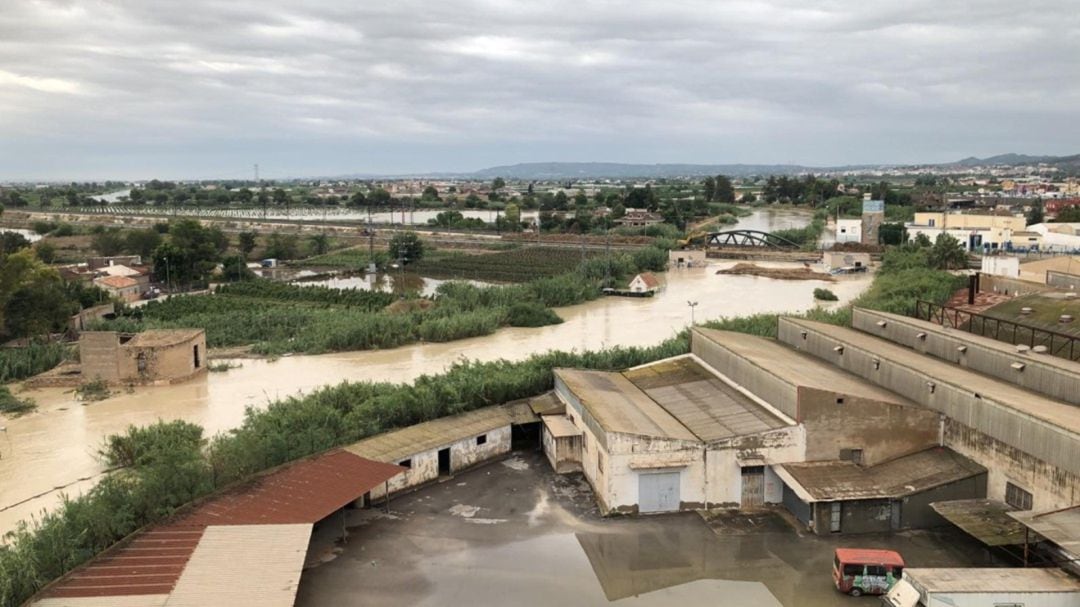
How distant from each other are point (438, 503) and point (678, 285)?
25938 mm

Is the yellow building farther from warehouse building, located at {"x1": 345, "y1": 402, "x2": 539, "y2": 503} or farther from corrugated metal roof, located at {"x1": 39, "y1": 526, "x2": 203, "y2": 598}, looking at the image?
corrugated metal roof, located at {"x1": 39, "y1": 526, "x2": 203, "y2": 598}

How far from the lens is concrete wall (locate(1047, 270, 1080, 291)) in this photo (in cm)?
2119

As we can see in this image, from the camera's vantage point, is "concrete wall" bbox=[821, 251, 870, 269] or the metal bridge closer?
"concrete wall" bbox=[821, 251, 870, 269]

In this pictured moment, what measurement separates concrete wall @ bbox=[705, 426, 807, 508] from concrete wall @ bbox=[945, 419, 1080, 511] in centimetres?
195

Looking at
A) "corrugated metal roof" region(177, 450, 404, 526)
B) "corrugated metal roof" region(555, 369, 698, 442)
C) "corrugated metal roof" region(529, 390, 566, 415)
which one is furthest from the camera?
"corrugated metal roof" region(529, 390, 566, 415)

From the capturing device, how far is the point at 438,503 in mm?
11266

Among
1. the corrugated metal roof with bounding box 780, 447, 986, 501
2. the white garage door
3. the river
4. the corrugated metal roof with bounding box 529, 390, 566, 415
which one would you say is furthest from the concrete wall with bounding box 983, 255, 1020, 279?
the white garage door

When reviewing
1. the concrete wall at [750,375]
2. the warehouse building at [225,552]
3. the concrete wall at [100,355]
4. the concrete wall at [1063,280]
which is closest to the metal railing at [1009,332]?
the concrete wall at [750,375]

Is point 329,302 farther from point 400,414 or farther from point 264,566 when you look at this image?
point 264,566

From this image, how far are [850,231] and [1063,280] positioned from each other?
25406mm

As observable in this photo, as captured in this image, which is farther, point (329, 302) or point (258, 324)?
point (329, 302)

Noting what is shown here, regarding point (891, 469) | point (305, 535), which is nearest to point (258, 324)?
point (305, 535)

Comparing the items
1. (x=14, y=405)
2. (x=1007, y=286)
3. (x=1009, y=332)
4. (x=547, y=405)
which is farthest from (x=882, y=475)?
(x=14, y=405)

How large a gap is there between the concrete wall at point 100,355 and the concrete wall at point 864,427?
624 inches
